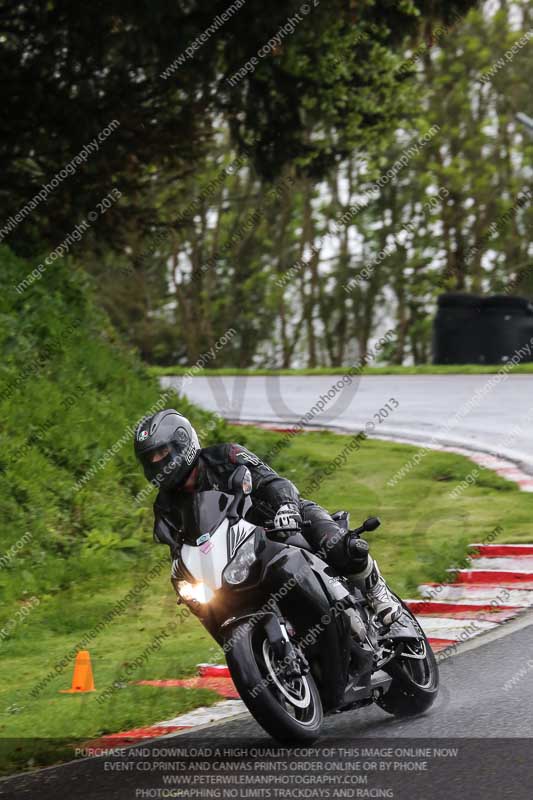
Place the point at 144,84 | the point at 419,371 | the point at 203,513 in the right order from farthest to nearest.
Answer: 1. the point at 419,371
2. the point at 144,84
3. the point at 203,513

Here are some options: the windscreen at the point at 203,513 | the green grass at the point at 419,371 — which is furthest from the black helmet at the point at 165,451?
the green grass at the point at 419,371

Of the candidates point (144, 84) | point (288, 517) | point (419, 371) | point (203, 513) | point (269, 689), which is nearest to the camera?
point (269, 689)

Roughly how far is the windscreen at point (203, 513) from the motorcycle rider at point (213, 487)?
82 millimetres

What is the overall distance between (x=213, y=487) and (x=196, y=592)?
59 cm

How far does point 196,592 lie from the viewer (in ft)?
18.4

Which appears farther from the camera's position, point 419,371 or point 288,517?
point 419,371

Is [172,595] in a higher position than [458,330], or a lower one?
lower

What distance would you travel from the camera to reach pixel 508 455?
46.6 feet

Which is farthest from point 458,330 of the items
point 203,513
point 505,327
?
point 203,513

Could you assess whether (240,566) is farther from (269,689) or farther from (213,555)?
(269,689)

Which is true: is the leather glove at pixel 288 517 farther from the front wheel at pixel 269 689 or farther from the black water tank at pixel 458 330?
the black water tank at pixel 458 330

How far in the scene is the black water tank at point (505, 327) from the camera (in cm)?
2464

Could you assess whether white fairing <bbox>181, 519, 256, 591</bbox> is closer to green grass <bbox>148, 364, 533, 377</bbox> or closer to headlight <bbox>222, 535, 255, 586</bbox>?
headlight <bbox>222, 535, 255, 586</bbox>

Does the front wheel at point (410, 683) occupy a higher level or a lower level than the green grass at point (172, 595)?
higher
